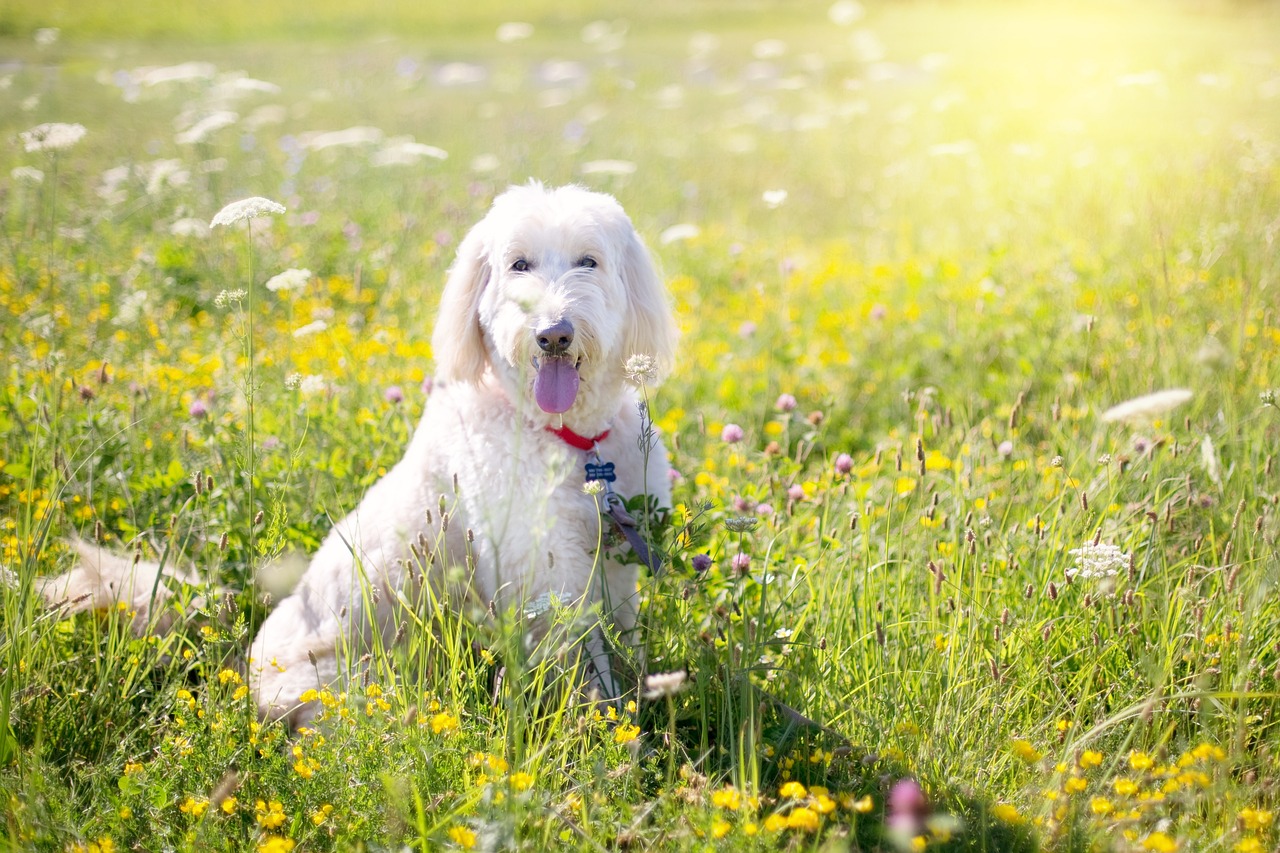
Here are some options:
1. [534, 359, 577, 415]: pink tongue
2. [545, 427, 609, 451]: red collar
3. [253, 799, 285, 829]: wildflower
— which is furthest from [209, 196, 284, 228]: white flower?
[253, 799, 285, 829]: wildflower

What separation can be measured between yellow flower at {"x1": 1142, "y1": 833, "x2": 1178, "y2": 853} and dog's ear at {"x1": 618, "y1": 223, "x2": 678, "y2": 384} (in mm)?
1852

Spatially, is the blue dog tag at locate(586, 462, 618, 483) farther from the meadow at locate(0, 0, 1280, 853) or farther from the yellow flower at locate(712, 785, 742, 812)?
the yellow flower at locate(712, 785, 742, 812)

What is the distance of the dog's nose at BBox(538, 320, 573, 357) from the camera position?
2559 millimetres

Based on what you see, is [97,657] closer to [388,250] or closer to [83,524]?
[83,524]

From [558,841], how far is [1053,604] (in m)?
1.66

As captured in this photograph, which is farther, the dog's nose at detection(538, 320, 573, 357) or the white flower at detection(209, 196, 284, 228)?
the dog's nose at detection(538, 320, 573, 357)

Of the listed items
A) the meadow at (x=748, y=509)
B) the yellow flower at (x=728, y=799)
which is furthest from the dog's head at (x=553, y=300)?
the yellow flower at (x=728, y=799)

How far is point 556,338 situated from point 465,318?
0.49 m

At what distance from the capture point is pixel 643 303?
120 inches

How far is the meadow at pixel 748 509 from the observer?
204 centimetres

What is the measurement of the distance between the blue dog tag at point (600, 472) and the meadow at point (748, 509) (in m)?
0.27

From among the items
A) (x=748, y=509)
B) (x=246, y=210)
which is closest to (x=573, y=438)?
(x=748, y=509)

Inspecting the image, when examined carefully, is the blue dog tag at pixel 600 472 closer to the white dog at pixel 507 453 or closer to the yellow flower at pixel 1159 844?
the white dog at pixel 507 453

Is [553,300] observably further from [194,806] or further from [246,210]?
[194,806]
